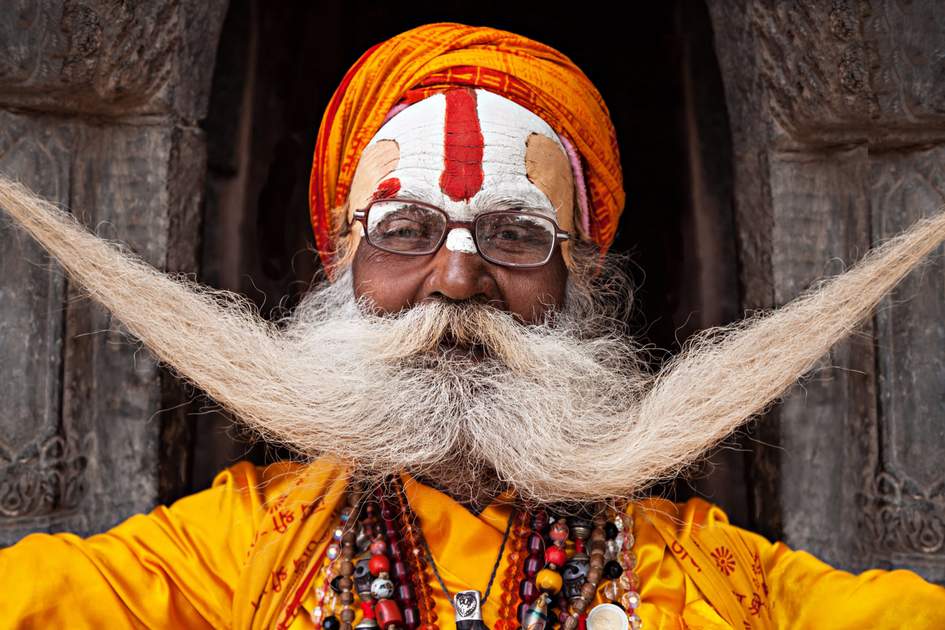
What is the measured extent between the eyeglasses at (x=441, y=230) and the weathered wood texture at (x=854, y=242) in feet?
2.09

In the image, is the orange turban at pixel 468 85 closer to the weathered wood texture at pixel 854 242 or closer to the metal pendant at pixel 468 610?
the weathered wood texture at pixel 854 242

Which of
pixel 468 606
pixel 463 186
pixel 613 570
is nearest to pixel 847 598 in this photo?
pixel 613 570

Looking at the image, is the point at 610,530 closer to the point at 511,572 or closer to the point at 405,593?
the point at 511,572

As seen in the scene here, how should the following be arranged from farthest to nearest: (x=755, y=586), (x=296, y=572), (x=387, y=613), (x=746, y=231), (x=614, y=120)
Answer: (x=614, y=120) → (x=746, y=231) → (x=755, y=586) → (x=296, y=572) → (x=387, y=613)

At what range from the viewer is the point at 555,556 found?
1599mm

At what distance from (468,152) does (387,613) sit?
2.86 feet

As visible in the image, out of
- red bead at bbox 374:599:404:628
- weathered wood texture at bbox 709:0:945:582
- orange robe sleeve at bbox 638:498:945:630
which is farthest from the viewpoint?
weathered wood texture at bbox 709:0:945:582

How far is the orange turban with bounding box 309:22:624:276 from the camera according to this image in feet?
5.92

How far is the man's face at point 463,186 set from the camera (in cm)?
167

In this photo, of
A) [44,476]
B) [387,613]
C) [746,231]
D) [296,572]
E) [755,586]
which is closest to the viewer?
[387,613]

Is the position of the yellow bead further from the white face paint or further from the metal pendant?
the white face paint

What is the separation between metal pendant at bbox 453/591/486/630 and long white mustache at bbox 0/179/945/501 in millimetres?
207

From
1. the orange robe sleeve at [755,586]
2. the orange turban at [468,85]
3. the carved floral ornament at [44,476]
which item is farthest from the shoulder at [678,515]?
the carved floral ornament at [44,476]

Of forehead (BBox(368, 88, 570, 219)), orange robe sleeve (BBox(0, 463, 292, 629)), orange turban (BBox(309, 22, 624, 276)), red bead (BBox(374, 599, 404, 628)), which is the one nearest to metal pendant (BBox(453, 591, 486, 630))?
red bead (BBox(374, 599, 404, 628))
